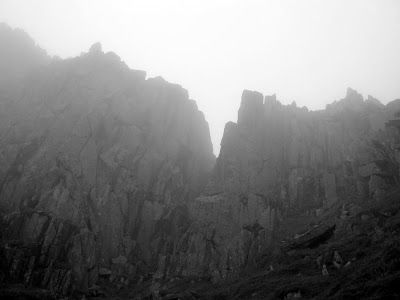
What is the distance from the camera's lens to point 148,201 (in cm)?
9150

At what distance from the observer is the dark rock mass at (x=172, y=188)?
63500mm

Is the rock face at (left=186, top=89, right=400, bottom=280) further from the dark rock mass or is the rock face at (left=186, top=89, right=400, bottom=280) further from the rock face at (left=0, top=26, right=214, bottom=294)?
the rock face at (left=0, top=26, right=214, bottom=294)

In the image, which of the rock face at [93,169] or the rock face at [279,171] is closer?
the rock face at [93,169]

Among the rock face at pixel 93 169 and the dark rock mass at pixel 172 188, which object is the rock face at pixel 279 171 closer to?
the dark rock mass at pixel 172 188

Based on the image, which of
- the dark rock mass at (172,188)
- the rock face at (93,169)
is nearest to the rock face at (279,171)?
the dark rock mass at (172,188)

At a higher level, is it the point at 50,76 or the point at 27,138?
the point at 50,76

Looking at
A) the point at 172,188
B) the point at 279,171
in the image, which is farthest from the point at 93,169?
the point at 279,171

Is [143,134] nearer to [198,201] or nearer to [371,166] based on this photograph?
[198,201]

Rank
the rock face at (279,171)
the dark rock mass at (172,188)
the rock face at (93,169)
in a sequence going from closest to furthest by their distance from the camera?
the dark rock mass at (172,188) → the rock face at (93,169) → the rock face at (279,171)

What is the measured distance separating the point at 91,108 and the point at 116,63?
2231 cm

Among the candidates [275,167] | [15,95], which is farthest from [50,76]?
[275,167]

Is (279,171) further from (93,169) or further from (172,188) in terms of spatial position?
(93,169)

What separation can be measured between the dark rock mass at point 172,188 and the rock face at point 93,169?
0.31m

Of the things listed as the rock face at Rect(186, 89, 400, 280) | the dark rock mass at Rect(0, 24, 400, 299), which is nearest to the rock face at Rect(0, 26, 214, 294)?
the dark rock mass at Rect(0, 24, 400, 299)
